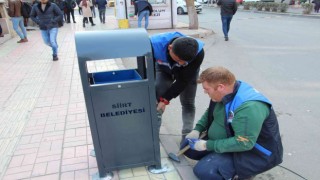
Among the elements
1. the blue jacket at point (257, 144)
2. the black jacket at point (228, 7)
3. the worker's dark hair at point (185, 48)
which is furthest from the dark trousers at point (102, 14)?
the blue jacket at point (257, 144)

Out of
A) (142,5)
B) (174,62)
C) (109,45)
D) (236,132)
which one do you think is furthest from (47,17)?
(236,132)

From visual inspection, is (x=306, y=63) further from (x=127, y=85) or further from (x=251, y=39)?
(x=127, y=85)

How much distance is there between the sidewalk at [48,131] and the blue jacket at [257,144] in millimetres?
531

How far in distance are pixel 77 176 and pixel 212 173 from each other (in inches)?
48.8

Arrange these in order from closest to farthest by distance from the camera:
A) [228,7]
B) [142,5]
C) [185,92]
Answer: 1. [185,92]
2. [228,7]
3. [142,5]

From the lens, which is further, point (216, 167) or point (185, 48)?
point (216, 167)

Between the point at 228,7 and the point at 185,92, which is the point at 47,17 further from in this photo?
the point at 228,7

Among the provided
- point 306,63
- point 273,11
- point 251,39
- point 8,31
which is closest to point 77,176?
point 306,63

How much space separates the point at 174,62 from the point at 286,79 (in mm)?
3727

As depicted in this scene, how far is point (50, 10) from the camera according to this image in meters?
7.64

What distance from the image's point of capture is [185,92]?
3227mm

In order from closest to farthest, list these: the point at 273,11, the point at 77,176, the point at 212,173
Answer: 1. the point at 212,173
2. the point at 77,176
3. the point at 273,11

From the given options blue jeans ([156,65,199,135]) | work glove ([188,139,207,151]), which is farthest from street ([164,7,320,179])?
work glove ([188,139,207,151])

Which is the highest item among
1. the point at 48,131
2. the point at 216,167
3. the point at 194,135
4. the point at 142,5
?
the point at 142,5
